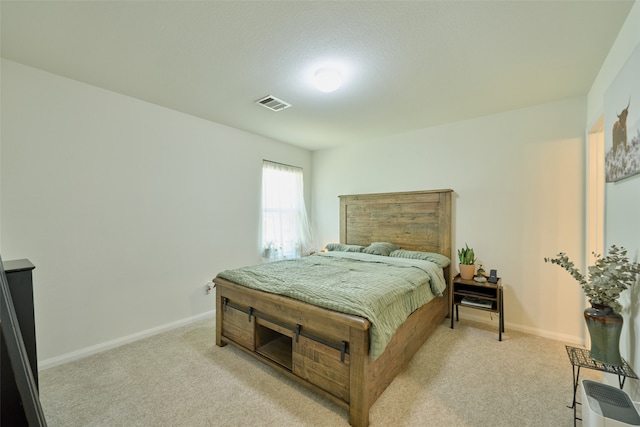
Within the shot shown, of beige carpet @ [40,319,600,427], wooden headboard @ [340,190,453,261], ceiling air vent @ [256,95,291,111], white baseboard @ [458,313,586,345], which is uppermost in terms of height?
ceiling air vent @ [256,95,291,111]

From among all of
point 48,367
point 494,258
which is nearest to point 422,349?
point 494,258

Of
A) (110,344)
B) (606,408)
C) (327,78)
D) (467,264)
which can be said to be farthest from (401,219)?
(110,344)

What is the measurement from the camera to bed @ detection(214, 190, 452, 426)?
1.60 meters

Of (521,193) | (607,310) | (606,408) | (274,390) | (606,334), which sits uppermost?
(521,193)

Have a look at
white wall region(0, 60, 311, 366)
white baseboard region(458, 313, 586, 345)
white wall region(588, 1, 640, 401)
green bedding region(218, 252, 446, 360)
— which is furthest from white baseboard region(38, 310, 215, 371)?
white wall region(588, 1, 640, 401)

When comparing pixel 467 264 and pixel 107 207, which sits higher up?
pixel 107 207

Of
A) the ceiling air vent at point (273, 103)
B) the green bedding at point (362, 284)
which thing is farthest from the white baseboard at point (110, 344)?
the ceiling air vent at point (273, 103)

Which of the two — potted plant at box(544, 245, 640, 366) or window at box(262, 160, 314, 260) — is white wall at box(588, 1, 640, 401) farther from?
window at box(262, 160, 314, 260)

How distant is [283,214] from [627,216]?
3662mm

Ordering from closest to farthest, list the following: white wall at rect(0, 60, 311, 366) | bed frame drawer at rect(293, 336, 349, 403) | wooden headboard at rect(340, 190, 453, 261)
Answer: bed frame drawer at rect(293, 336, 349, 403) < white wall at rect(0, 60, 311, 366) < wooden headboard at rect(340, 190, 453, 261)

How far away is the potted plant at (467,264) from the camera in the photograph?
2906 mm

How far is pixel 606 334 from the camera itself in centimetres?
144

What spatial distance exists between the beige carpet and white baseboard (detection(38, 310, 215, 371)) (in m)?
0.07

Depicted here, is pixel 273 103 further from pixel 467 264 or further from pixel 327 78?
pixel 467 264
